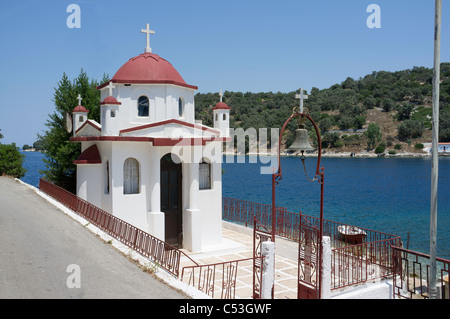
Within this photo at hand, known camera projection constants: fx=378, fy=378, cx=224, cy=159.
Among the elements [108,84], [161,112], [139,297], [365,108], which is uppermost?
[365,108]

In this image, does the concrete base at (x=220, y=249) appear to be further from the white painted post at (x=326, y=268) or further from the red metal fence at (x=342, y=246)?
the white painted post at (x=326, y=268)

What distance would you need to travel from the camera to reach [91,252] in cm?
943

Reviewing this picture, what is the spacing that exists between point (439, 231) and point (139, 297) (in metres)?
24.2

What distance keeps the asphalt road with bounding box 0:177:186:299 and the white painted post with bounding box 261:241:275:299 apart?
162cm

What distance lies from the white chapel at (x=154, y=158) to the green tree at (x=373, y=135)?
8105 centimetres

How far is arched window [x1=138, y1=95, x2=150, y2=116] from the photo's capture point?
13.9 meters

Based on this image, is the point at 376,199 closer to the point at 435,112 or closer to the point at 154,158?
the point at 154,158

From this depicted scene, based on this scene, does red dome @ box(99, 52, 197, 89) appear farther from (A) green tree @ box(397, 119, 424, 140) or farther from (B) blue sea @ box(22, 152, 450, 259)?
(A) green tree @ box(397, 119, 424, 140)

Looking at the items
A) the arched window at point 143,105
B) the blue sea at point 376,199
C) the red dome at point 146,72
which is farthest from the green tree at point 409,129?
the arched window at point 143,105

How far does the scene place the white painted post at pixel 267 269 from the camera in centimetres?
750

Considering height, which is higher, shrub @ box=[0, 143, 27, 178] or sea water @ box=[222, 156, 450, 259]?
shrub @ box=[0, 143, 27, 178]

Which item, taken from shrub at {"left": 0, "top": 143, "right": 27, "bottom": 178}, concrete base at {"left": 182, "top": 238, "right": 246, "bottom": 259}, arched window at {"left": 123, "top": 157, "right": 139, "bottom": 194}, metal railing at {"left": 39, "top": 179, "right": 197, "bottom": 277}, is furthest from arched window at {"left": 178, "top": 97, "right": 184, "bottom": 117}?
shrub at {"left": 0, "top": 143, "right": 27, "bottom": 178}
